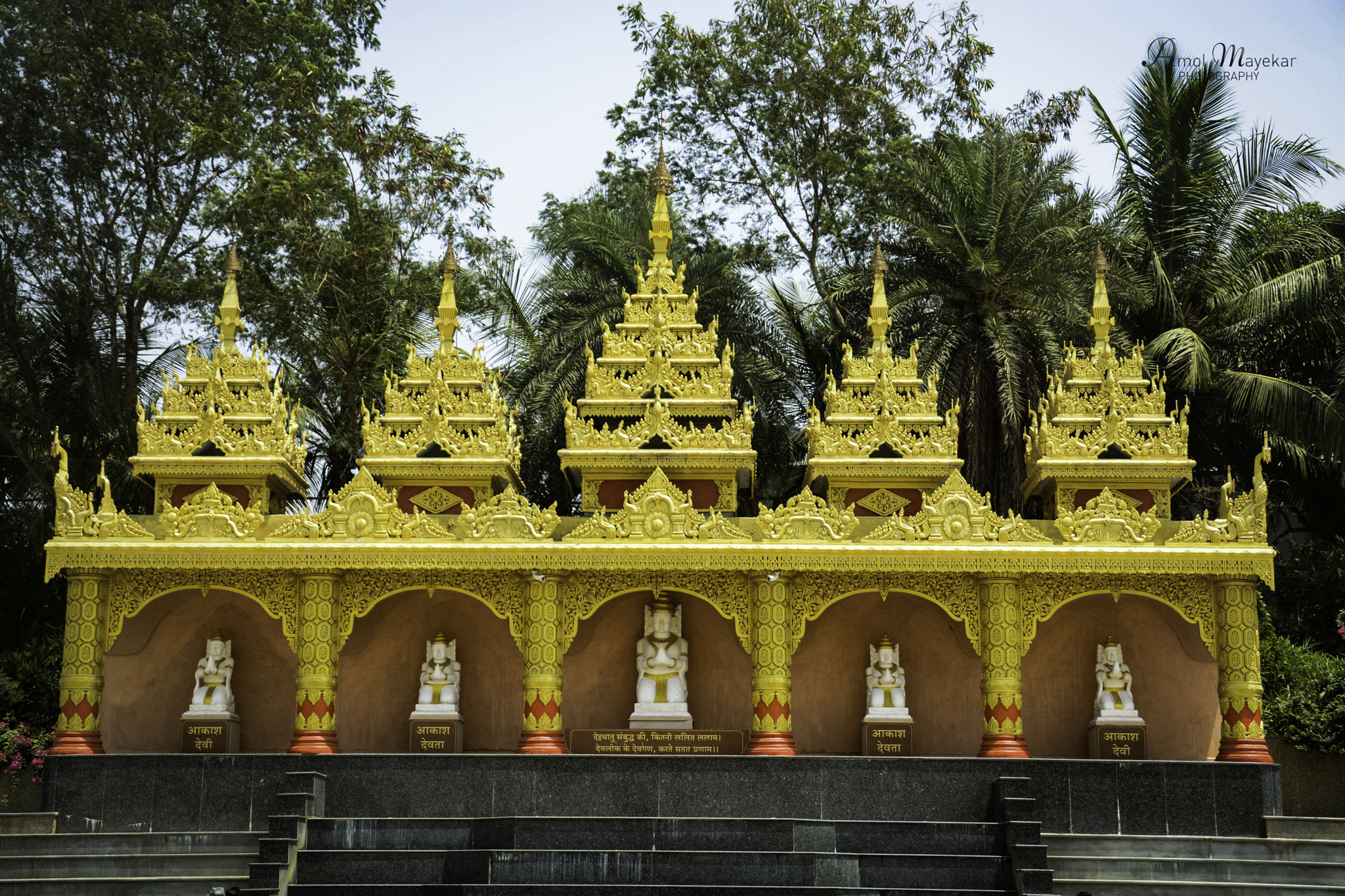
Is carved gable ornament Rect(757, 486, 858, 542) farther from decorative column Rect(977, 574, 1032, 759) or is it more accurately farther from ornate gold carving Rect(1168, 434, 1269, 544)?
ornate gold carving Rect(1168, 434, 1269, 544)

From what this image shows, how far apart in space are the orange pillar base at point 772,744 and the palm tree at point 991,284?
946 centimetres

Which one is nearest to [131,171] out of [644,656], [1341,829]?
[644,656]

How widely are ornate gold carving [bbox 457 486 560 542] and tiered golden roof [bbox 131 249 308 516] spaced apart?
2.88m

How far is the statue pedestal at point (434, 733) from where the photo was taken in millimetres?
18312

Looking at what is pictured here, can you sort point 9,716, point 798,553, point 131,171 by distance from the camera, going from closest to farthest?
1. point 798,553
2. point 9,716
3. point 131,171

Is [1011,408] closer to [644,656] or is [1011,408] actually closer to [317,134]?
[644,656]

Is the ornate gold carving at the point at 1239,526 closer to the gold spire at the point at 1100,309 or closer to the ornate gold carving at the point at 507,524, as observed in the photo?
the gold spire at the point at 1100,309

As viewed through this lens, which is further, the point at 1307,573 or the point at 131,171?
the point at 131,171

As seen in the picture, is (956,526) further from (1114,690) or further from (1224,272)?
(1224,272)

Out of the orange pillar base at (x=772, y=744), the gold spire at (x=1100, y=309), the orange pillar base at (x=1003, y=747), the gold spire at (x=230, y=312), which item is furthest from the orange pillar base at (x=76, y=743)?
the gold spire at (x=1100, y=309)

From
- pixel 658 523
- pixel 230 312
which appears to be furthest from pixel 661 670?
pixel 230 312

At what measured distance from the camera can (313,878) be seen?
14289mm

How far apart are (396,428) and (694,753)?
6.19 meters

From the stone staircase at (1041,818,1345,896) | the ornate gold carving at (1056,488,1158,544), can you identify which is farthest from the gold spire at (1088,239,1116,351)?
the stone staircase at (1041,818,1345,896)
